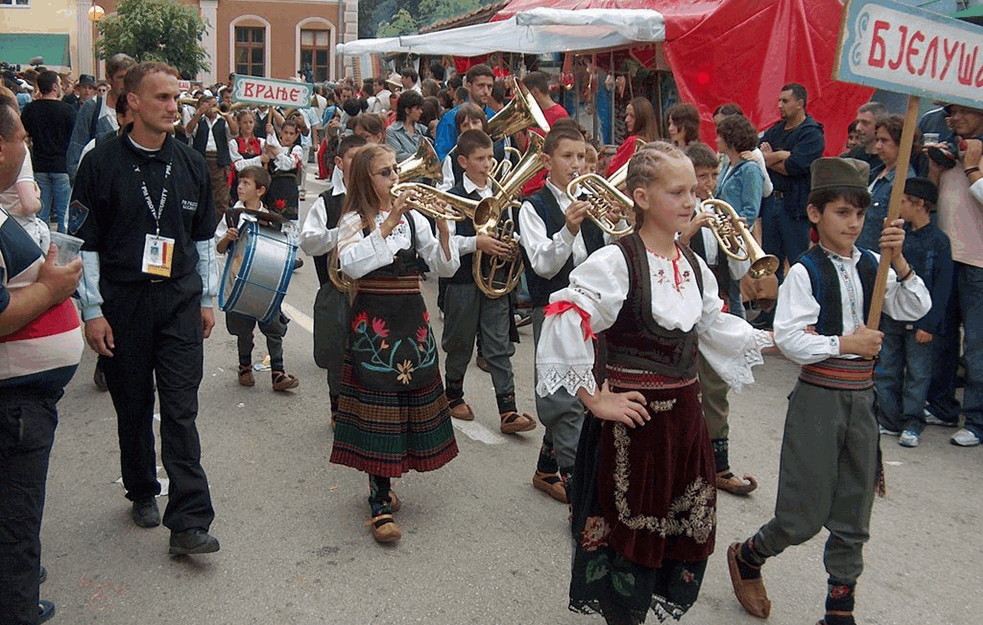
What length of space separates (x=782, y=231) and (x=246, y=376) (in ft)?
15.3

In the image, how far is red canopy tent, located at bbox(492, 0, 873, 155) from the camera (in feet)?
32.8

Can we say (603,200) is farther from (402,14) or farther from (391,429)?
(402,14)

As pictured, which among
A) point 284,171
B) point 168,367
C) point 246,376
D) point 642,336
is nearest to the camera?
point 642,336

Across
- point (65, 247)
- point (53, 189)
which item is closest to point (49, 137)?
point (53, 189)

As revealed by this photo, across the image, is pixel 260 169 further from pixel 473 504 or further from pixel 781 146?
pixel 781 146

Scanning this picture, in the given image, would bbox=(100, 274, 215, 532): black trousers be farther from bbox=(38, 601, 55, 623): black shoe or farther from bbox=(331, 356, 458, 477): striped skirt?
bbox=(331, 356, 458, 477): striped skirt

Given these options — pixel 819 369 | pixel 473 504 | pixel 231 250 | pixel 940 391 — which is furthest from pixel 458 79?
pixel 819 369

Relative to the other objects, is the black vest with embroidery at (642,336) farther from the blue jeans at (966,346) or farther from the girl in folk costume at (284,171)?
the girl in folk costume at (284,171)

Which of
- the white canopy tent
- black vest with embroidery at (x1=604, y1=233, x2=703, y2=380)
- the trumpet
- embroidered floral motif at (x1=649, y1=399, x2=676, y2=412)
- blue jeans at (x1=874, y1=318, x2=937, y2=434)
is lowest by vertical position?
blue jeans at (x1=874, y1=318, x2=937, y2=434)

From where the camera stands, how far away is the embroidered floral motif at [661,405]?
329 centimetres

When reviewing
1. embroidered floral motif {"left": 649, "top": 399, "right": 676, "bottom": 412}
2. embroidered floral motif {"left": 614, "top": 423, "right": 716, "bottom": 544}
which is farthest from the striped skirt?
embroidered floral motif {"left": 649, "top": 399, "right": 676, "bottom": 412}

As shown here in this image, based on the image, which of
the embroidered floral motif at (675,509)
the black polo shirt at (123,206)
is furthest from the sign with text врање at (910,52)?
the black polo shirt at (123,206)

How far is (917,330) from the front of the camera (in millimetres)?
6148

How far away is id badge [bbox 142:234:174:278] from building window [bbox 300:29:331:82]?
149ft
